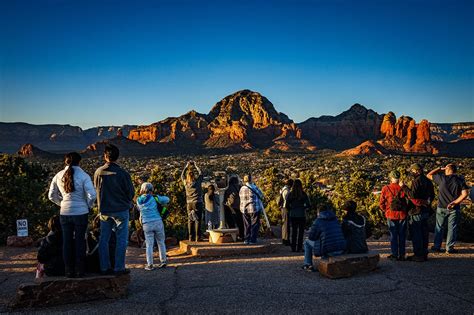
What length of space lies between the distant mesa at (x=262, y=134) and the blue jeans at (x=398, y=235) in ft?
301

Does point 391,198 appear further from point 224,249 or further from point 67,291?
point 67,291

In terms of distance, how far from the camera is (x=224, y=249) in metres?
10.6

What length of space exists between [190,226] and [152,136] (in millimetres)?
154743

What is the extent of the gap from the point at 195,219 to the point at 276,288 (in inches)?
177

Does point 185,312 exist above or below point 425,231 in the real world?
below

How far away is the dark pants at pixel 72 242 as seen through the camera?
257 inches

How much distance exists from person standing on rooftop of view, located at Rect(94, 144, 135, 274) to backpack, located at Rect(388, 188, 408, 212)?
18.0 feet

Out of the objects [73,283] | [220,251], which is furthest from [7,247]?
[73,283]

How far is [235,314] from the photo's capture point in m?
5.86

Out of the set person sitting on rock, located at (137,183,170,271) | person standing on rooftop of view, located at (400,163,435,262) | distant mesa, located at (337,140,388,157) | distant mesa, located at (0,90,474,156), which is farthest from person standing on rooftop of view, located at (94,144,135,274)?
distant mesa, located at (0,90,474,156)

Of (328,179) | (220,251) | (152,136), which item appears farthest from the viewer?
(152,136)

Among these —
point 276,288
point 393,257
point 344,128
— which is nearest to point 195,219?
point 276,288

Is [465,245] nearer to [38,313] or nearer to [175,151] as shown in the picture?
[38,313]

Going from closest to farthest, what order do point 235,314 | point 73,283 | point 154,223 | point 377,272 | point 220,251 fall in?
point 235,314 → point 73,283 → point 377,272 → point 154,223 → point 220,251
